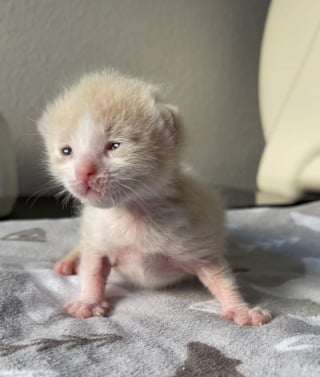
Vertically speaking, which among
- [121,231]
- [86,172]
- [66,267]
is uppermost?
[86,172]

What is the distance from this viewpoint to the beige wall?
4.87ft

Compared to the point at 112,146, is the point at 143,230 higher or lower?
lower

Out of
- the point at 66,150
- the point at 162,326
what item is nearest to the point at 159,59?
the point at 66,150

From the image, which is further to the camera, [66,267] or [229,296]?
[66,267]

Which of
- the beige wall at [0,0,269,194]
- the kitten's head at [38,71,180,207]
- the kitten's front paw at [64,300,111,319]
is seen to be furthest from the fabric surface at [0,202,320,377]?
the beige wall at [0,0,269,194]

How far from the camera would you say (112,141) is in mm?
631

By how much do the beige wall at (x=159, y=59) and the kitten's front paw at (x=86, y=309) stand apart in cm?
75

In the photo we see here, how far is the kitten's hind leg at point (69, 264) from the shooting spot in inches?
34.6

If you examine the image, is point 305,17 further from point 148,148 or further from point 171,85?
point 148,148

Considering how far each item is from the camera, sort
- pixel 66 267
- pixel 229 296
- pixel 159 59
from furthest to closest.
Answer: pixel 159 59 < pixel 66 267 < pixel 229 296

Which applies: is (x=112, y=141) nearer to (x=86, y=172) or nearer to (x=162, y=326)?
(x=86, y=172)

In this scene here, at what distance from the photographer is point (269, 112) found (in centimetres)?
145

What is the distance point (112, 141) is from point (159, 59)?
3.34ft

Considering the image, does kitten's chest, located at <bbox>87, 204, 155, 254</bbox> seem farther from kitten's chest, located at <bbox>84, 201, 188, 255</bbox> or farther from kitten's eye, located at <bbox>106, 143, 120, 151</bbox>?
kitten's eye, located at <bbox>106, 143, 120, 151</bbox>
